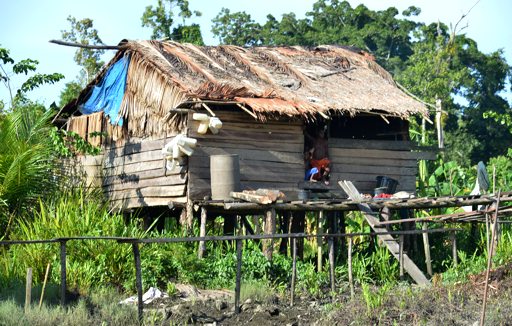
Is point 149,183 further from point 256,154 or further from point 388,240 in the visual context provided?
point 388,240

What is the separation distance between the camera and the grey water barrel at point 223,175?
48.6ft

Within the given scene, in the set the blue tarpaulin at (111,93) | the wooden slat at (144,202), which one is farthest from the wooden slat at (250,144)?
the blue tarpaulin at (111,93)

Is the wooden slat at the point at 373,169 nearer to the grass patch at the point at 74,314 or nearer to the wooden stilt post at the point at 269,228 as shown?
the wooden stilt post at the point at 269,228

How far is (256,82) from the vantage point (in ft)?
53.1

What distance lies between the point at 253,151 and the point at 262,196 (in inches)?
60.1

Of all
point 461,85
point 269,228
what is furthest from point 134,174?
point 461,85

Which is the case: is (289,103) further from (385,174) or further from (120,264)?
(120,264)

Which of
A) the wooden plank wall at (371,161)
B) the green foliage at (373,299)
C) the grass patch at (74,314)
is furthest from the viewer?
→ the wooden plank wall at (371,161)

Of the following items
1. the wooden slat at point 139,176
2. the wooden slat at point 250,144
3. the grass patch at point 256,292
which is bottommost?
the grass patch at point 256,292

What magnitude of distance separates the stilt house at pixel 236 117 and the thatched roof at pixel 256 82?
22 mm

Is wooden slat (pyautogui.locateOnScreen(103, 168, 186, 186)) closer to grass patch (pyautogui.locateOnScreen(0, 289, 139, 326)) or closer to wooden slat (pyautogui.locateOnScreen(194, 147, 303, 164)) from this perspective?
wooden slat (pyautogui.locateOnScreen(194, 147, 303, 164))

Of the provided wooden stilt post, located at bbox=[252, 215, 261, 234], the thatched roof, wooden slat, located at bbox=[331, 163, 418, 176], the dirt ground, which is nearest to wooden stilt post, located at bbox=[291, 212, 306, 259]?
wooden slat, located at bbox=[331, 163, 418, 176]

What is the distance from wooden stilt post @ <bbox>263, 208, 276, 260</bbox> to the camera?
47.3ft

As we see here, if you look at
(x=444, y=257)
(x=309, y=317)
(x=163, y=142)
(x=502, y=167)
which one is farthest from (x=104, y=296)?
(x=502, y=167)
